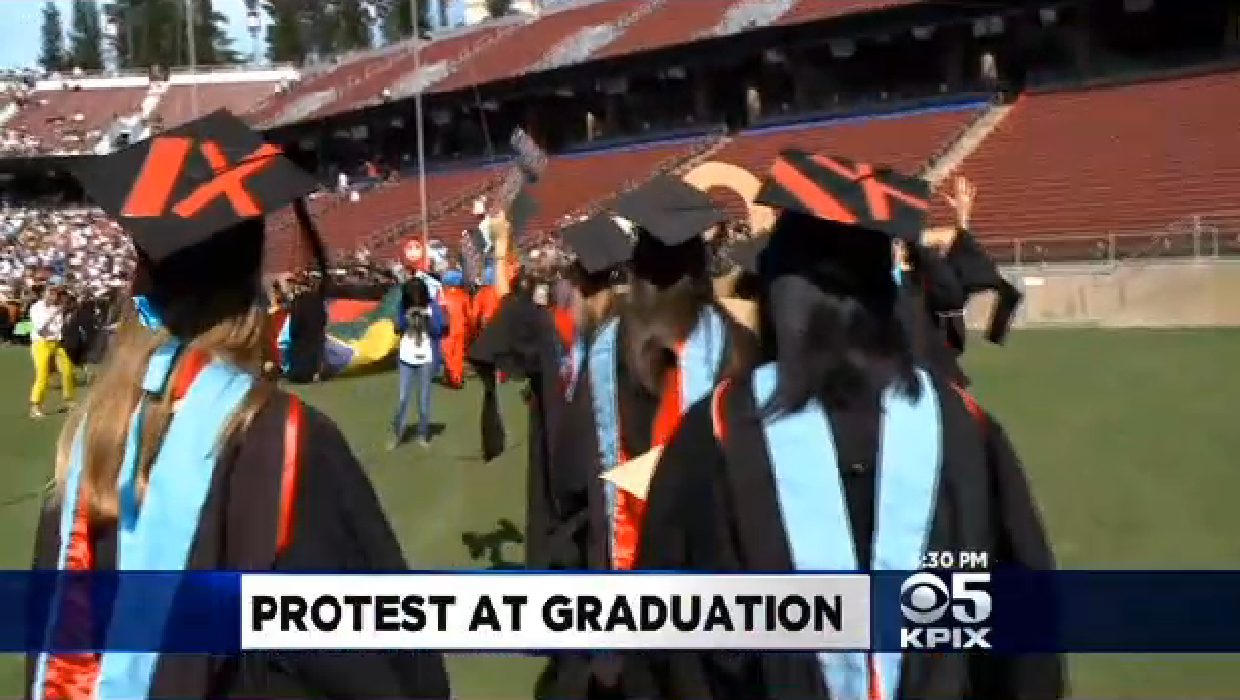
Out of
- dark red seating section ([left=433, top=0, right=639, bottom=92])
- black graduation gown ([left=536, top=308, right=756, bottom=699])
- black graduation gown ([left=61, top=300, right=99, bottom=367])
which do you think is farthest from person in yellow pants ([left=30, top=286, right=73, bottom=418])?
dark red seating section ([left=433, top=0, right=639, bottom=92])

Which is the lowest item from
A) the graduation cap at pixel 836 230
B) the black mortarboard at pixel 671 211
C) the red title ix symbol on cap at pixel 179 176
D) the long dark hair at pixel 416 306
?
the long dark hair at pixel 416 306

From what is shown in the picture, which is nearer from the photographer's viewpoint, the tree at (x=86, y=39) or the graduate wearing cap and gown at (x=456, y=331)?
the graduate wearing cap and gown at (x=456, y=331)

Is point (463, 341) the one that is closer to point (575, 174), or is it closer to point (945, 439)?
point (945, 439)

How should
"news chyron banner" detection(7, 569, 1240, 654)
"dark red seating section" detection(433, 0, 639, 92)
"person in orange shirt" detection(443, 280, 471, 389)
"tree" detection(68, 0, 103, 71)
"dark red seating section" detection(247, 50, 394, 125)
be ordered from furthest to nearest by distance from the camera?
1. "tree" detection(68, 0, 103, 71)
2. "dark red seating section" detection(247, 50, 394, 125)
3. "dark red seating section" detection(433, 0, 639, 92)
4. "person in orange shirt" detection(443, 280, 471, 389)
5. "news chyron banner" detection(7, 569, 1240, 654)

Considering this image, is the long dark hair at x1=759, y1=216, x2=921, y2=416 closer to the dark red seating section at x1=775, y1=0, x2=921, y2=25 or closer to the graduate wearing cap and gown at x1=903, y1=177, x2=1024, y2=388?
the graduate wearing cap and gown at x1=903, y1=177, x2=1024, y2=388

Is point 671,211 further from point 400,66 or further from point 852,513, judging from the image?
point 400,66

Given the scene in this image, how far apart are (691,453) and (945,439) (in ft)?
1.29

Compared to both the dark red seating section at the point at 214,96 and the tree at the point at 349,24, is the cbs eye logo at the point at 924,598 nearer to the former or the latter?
the dark red seating section at the point at 214,96

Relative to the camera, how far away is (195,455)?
196 centimetres

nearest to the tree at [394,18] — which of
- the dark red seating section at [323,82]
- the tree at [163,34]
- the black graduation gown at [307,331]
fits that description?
the tree at [163,34]

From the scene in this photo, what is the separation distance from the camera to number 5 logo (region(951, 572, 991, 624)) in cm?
228

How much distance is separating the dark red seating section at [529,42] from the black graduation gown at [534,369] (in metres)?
32.4

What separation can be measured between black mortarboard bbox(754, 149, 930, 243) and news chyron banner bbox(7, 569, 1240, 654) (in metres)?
0.56

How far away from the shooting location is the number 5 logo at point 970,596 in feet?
7.47
